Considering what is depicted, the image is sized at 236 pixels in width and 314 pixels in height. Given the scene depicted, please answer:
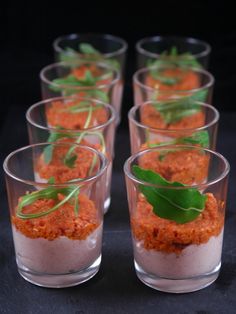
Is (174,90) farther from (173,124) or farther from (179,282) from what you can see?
(179,282)

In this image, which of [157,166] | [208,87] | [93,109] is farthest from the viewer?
[208,87]

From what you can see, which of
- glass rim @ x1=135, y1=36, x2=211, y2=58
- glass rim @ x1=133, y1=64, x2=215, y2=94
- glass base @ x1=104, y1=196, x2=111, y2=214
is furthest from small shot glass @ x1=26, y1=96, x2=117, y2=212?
glass rim @ x1=135, y1=36, x2=211, y2=58

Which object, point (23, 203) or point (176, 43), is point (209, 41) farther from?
point (23, 203)

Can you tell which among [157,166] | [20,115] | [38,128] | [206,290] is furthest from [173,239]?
[20,115]

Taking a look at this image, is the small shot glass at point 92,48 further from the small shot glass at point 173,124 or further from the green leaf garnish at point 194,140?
the green leaf garnish at point 194,140

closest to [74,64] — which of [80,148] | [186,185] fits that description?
[80,148]

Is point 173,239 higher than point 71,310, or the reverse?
point 173,239

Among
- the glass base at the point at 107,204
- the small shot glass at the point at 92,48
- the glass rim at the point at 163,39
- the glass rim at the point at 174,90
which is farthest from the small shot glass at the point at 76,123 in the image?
the glass rim at the point at 163,39
